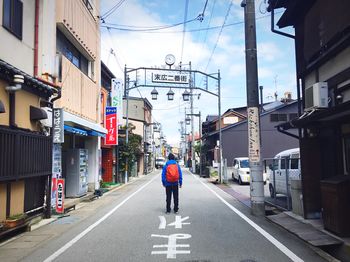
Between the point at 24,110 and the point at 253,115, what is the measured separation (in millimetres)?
6936

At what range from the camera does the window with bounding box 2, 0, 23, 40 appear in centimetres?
1007

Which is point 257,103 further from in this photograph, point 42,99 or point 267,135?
point 267,135

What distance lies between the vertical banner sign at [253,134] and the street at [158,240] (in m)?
1.95

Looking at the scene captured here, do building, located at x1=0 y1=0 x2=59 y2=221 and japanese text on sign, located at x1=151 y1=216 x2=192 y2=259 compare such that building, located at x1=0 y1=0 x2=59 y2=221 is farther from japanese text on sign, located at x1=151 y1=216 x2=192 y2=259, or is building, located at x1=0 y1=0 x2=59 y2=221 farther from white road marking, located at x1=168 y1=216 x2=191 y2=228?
white road marking, located at x1=168 y1=216 x2=191 y2=228

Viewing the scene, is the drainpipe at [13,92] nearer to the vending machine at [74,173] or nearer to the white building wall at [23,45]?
the white building wall at [23,45]

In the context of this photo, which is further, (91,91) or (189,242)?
(91,91)

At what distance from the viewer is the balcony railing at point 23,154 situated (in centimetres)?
816

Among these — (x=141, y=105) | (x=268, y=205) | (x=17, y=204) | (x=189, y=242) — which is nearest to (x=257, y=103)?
(x=268, y=205)

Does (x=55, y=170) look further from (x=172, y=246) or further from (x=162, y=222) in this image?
(x=172, y=246)

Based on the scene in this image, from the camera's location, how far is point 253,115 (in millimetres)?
11430

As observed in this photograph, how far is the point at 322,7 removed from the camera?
991 centimetres

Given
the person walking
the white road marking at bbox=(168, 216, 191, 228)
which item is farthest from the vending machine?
the white road marking at bbox=(168, 216, 191, 228)

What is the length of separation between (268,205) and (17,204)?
28.5 ft

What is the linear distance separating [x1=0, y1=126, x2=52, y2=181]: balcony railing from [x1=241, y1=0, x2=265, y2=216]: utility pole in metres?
6.40
